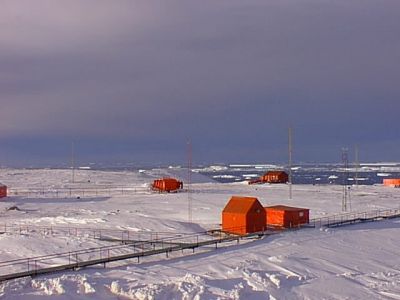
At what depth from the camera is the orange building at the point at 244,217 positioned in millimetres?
39219

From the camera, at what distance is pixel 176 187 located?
81.8 m

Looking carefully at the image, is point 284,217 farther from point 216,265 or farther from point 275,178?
point 275,178

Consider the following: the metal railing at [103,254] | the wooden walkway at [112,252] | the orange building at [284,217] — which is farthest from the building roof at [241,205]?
the orange building at [284,217]

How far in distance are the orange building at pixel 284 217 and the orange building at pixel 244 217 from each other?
7.45 feet

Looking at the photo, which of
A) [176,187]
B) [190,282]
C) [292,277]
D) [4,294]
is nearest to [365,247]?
[292,277]

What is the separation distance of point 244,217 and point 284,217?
4425 mm

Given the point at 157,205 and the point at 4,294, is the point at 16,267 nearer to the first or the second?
the point at 4,294

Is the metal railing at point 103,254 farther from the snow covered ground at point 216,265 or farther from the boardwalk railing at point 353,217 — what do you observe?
the boardwalk railing at point 353,217

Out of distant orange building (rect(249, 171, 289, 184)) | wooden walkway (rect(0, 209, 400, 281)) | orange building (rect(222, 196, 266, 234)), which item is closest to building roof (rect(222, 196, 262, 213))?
orange building (rect(222, 196, 266, 234))

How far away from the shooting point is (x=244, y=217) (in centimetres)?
3922

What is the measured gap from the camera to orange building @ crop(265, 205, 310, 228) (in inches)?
1667

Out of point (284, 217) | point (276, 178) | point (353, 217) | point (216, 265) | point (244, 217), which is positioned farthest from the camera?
point (276, 178)

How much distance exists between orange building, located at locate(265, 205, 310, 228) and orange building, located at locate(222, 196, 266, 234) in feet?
7.45

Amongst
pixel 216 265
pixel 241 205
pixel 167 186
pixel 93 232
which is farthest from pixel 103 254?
pixel 167 186
